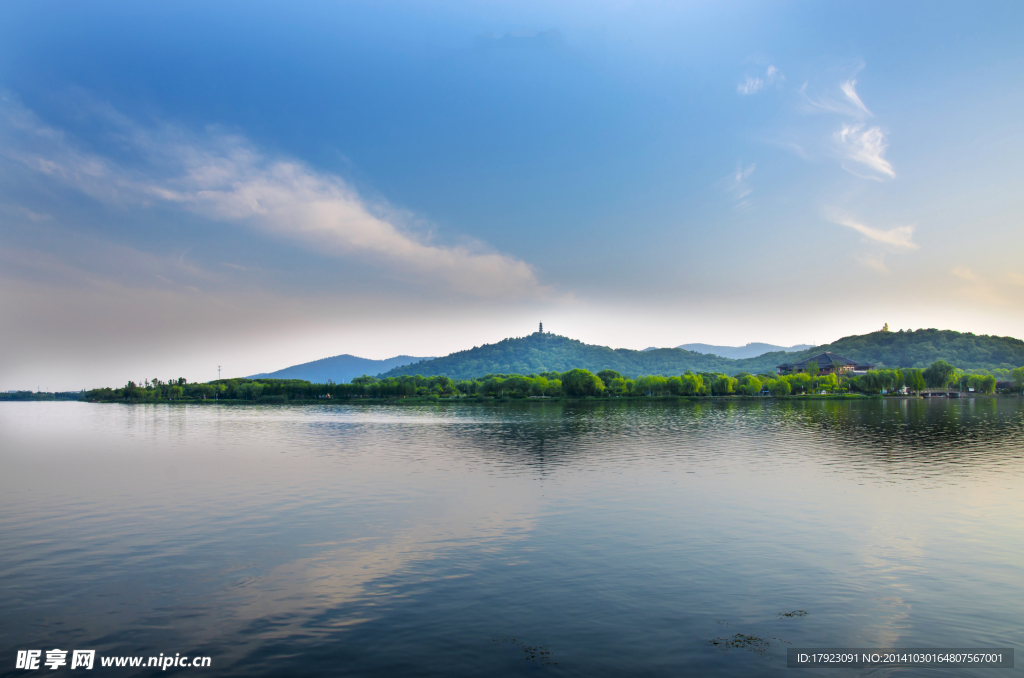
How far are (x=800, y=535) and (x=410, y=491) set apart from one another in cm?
1910

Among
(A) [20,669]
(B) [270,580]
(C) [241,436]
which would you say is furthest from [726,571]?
(C) [241,436]

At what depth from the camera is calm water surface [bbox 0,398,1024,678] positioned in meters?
12.0

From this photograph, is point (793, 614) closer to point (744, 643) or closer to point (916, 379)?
point (744, 643)

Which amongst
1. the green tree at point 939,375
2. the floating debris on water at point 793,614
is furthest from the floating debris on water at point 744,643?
the green tree at point 939,375

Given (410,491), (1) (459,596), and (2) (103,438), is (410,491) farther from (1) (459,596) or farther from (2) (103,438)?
(2) (103,438)

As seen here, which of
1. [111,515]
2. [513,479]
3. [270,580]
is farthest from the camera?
[513,479]

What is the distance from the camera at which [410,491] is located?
3019cm

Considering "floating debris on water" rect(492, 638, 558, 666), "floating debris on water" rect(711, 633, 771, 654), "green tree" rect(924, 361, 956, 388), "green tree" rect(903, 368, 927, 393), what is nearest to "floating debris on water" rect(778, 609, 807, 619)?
"floating debris on water" rect(711, 633, 771, 654)

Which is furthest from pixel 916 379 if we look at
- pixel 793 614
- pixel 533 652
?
pixel 533 652

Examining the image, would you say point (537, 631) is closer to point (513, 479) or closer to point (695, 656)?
point (695, 656)

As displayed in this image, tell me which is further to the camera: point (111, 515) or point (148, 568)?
point (111, 515)

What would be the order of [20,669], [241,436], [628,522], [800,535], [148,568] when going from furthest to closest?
[241,436], [628,522], [800,535], [148,568], [20,669]

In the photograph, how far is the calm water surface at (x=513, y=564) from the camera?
39.3 ft

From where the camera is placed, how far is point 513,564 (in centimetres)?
1745
